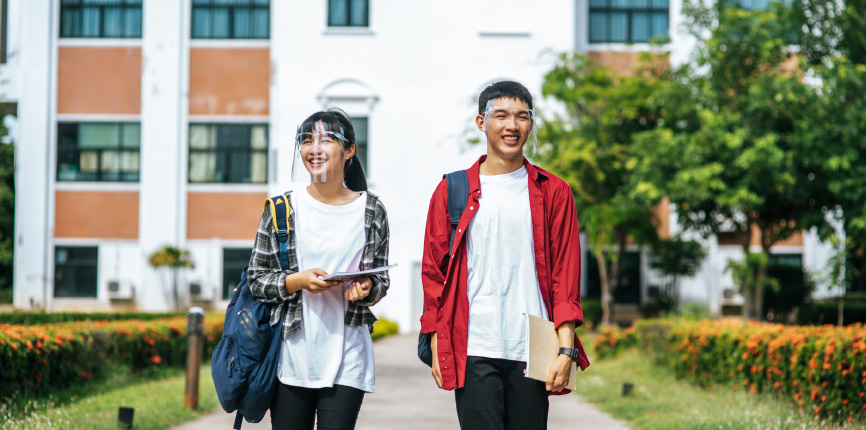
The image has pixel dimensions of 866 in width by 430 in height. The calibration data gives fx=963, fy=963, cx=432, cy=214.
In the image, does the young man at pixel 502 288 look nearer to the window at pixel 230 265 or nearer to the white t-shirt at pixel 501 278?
the white t-shirt at pixel 501 278

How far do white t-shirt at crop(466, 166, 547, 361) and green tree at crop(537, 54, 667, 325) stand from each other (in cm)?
1581

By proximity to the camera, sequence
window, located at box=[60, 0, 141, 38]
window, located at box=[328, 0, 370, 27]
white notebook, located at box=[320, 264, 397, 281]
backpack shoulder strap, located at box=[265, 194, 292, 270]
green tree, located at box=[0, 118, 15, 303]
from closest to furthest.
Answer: white notebook, located at box=[320, 264, 397, 281]
backpack shoulder strap, located at box=[265, 194, 292, 270]
window, located at box=[328, 0, 370, 27]
window, located at box=[60, 0, 141, 38]
green tree, located at box=[0, 118, 15, 303]

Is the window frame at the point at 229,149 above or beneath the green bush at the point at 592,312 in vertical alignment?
above

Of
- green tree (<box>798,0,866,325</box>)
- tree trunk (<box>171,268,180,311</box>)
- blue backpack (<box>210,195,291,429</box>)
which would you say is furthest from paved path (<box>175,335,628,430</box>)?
tree trunk (<box>171,268,180,311</box>)

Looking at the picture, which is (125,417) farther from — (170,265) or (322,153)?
(170,265)

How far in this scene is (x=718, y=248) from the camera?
27203 millimetres

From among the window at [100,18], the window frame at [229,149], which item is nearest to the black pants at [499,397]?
the window frame at [229,149]

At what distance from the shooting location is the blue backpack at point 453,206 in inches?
148

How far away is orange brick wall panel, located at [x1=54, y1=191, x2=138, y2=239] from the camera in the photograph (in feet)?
90.3

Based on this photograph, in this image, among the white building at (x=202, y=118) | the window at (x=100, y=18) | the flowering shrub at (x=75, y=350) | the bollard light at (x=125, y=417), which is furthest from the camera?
the window at (x=100, y=18)

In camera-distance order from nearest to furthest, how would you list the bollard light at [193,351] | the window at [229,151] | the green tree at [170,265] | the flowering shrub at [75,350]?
1. the flowering shrub at [75,350]
2. the bollard light at [193,351]
3. the green tree at [170,265]
4. the window at [229,151]

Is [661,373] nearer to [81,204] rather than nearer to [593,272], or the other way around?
[593,272]

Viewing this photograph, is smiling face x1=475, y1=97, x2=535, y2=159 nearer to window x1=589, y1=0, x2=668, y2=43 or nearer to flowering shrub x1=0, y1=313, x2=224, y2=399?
flowering shrub x1=0, y1=313, x2=224, y2=399

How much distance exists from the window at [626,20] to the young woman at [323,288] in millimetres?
24760
